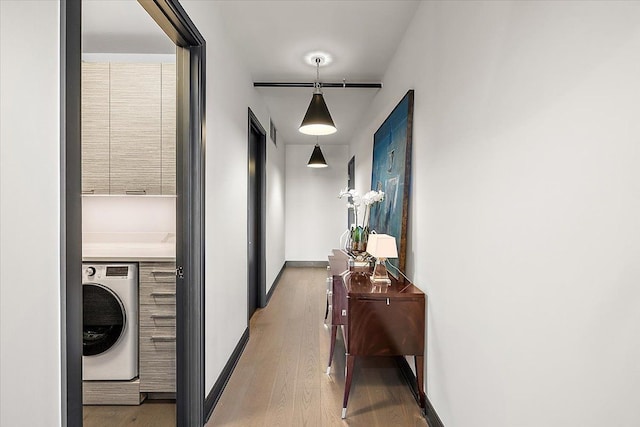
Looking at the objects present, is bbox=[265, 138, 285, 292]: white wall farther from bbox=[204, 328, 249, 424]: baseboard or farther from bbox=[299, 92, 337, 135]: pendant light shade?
bbox=[299, 92, 337, 135]: pendant light shade

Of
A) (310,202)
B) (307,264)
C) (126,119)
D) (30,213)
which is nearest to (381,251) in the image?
(30,213)

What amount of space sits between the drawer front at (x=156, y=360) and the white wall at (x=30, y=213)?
1454 millimetres

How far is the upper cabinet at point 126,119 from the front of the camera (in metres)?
2.70

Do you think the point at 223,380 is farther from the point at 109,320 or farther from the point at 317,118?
the point at 317,118

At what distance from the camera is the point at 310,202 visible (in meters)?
7.86

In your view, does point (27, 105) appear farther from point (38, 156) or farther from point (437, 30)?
point (437, 30)

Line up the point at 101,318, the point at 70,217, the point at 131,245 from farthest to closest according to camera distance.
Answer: the point at 131,245
the point at 101,318
the point at 70,217

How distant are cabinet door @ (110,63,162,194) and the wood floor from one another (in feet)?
5.23

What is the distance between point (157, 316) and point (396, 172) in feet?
6.77

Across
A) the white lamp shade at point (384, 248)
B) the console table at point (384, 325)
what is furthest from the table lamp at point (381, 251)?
the console table at point (384, 325)

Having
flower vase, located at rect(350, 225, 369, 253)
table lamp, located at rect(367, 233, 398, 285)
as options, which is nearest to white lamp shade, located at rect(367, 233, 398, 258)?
table lamp, located at rect(367, 233, 398, 285)

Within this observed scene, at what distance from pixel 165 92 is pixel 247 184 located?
4.03ft

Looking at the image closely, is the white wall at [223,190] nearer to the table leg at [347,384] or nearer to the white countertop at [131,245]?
the white countertop at [131,245]

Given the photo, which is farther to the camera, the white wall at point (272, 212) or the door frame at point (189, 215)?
the white wall at point (272, 212)
